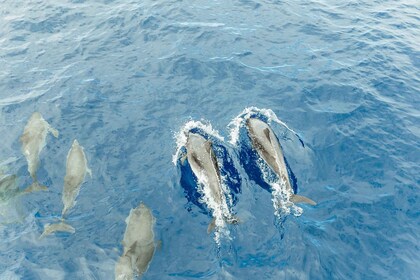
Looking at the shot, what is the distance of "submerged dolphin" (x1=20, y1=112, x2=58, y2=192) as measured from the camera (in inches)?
549

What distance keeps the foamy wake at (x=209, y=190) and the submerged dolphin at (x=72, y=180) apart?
3528mm

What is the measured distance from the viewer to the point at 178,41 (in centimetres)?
2117

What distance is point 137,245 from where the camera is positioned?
1127cm

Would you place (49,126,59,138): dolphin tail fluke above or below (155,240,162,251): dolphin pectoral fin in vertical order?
above

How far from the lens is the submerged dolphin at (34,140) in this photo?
13956 mm

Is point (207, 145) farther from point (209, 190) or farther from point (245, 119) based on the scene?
point (245, 119)

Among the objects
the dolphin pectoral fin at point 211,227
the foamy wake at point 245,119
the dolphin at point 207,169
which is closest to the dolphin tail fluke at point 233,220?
the dolphin at point 207,169

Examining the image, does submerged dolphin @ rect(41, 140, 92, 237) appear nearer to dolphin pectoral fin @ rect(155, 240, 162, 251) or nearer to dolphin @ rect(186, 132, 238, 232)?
dolphin pectoral fin @ rect(155, 240, 162, 251)

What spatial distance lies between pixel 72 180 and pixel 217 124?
633 centimetres

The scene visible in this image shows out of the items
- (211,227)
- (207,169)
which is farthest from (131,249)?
(207,169)

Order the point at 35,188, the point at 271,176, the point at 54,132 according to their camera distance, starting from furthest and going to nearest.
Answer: the point at 54,132 → the point at 271,176 → the point at 35,188

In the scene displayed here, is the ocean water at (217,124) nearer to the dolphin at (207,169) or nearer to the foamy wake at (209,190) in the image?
the foamy wake at (209,190)

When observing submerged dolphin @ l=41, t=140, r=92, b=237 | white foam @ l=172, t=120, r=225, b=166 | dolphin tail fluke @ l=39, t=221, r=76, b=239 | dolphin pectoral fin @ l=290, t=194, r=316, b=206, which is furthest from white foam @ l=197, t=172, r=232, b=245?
dolphin tail fluke @ l=39, t=221, r=76, b=239

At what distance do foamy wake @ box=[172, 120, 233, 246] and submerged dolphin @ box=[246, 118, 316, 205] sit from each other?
141 cm
